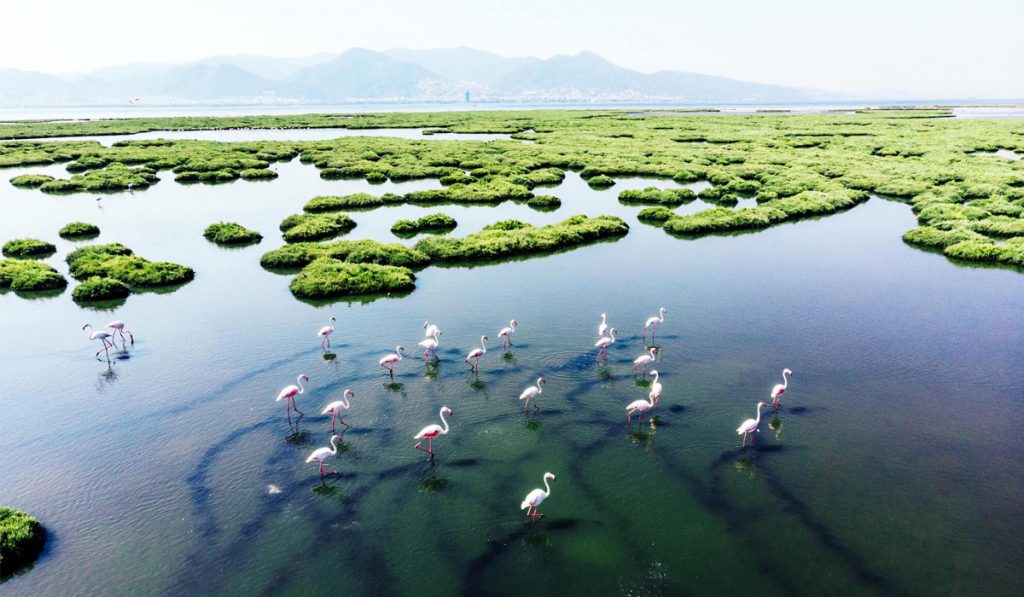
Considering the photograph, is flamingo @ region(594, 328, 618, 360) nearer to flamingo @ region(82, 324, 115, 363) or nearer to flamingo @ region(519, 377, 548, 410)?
flamingo @ region(519, 377, 548, 410)

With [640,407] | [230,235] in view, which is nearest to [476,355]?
[640,407]

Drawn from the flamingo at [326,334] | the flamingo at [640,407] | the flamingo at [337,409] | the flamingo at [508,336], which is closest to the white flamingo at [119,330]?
the flamingo at [326,334]

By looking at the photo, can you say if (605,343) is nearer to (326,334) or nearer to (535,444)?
(535,444)

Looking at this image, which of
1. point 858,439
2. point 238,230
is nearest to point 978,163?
point 858,439

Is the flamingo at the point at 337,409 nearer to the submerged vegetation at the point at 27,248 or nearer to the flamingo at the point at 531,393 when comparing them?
the flamingo at the point at 531,393

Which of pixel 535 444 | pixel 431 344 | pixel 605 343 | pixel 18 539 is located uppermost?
pixel 605 343

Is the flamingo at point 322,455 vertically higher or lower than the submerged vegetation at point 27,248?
lower

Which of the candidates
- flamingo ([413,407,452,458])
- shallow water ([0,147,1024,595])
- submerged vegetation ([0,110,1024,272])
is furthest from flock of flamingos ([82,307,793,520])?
submerged vegetation ([0,110,1024,272])
